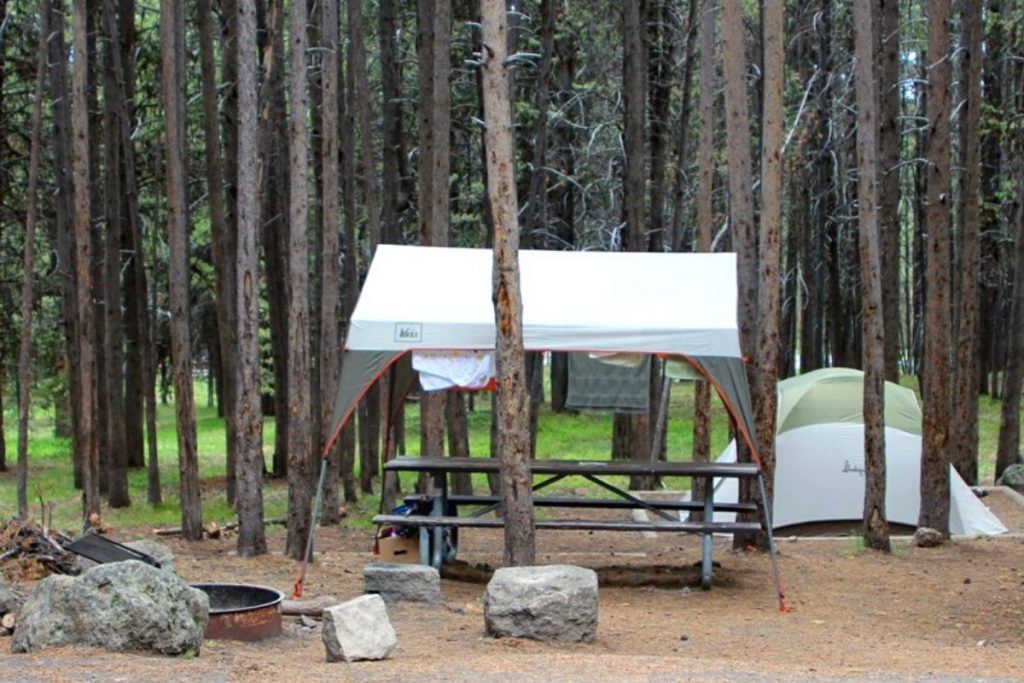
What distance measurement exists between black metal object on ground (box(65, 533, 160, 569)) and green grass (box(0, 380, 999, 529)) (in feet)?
11.0

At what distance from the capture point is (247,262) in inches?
509

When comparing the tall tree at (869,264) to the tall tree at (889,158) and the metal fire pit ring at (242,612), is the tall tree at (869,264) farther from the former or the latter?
the metal fire pit ring at (242,612)

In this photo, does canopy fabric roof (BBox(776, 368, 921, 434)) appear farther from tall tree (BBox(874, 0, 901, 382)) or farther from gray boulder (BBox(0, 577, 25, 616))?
gray boulder (BBox(0, 577, 25, 616))

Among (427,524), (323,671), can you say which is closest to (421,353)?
(427,524)

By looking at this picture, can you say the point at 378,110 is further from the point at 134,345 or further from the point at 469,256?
the point at 469,256

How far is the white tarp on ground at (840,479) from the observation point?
16234mm

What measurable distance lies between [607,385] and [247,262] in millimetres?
4448

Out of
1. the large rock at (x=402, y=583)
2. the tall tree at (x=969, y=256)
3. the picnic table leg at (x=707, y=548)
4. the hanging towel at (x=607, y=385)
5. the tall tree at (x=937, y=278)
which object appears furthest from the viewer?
the tall tree at (x=969, y=256)

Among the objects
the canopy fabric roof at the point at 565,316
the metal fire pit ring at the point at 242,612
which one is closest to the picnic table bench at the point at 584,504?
the canopy fabric roof at the point at 565,316

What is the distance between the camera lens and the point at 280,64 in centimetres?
1881

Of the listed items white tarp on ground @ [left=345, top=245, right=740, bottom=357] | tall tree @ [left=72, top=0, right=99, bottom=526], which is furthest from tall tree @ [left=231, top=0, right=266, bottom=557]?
tall tree @ [left=72, top=0, right=99, bottom=526]

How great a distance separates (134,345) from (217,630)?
52.4ft

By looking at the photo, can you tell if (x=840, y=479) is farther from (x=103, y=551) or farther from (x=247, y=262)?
Answer: (x=103, y=551)

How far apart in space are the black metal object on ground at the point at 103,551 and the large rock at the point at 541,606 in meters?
2.59
